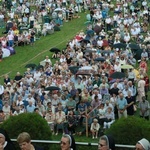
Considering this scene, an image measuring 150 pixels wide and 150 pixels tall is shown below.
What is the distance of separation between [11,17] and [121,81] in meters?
23.4

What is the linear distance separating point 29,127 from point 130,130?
284 cm

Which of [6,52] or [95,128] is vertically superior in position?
[6,52]

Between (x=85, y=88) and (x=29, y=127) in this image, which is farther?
(x=85, y=88)

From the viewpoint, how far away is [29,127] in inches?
630

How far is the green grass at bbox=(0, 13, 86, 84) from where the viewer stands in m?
33.3

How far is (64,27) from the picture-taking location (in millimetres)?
43812

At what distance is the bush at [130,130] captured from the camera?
15.2 metres

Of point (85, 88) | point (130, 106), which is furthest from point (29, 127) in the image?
point (85, 88)

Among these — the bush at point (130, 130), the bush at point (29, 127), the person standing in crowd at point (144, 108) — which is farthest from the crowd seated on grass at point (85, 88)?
the bush at point (130, 130)

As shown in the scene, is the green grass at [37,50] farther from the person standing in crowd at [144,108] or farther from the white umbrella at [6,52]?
the person standing in crowd at [144,108]

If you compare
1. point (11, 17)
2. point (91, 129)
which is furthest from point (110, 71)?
point (11, 17)

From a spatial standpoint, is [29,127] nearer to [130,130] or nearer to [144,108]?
[130,130]

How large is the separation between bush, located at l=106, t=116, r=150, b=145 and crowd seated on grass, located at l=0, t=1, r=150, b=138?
4.94 m

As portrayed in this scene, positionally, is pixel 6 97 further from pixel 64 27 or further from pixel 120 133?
pixel 64 27
